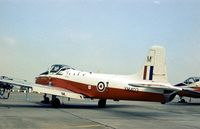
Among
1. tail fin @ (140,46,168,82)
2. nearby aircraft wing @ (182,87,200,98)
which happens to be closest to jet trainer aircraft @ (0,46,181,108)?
tail fin @ (140,46,168,82)

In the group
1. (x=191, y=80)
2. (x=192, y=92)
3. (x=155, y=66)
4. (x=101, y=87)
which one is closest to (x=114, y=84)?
(x=101, y=87)

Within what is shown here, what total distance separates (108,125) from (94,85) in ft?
32.5

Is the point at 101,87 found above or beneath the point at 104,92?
above

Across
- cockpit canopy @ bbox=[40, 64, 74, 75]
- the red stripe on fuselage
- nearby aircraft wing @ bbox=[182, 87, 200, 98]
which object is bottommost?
the red stripe on fuselage

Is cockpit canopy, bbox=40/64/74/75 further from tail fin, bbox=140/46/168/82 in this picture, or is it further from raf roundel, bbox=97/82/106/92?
tail fin, bbox=140/46/168/82

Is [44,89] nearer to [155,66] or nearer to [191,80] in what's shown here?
[155,66]

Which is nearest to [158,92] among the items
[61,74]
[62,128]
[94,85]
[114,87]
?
[114,87]

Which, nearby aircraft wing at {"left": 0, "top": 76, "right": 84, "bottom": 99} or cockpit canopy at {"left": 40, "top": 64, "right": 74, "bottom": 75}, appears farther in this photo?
cockpit canopy at {"left": 40, "top": 64, "right": 74, "bottom": 75}

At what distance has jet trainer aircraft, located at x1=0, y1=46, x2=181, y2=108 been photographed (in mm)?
20938

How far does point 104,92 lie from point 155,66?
3432mm

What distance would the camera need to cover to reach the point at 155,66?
71.0 feet

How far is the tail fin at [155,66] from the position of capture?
21.3 metres

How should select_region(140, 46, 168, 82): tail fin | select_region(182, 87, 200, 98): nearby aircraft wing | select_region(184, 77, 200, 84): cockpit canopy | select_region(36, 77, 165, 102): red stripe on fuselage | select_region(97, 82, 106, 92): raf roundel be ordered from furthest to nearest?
select_region(184, 77, 200, 84): cockpit canopy < select_region(182, 87, 200, 98): nearby aircraft wing < select_region(97, 82, 106, 92): raf roundel < select_region(140, 46, 168, 82): tail fin < select_region(36, 77, 165, 102): red stripe on fuselage

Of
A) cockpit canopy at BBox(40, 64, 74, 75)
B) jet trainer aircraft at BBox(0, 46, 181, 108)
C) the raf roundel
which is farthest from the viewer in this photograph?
cockpit canopy at BBox(40, 64, 74, 75)
